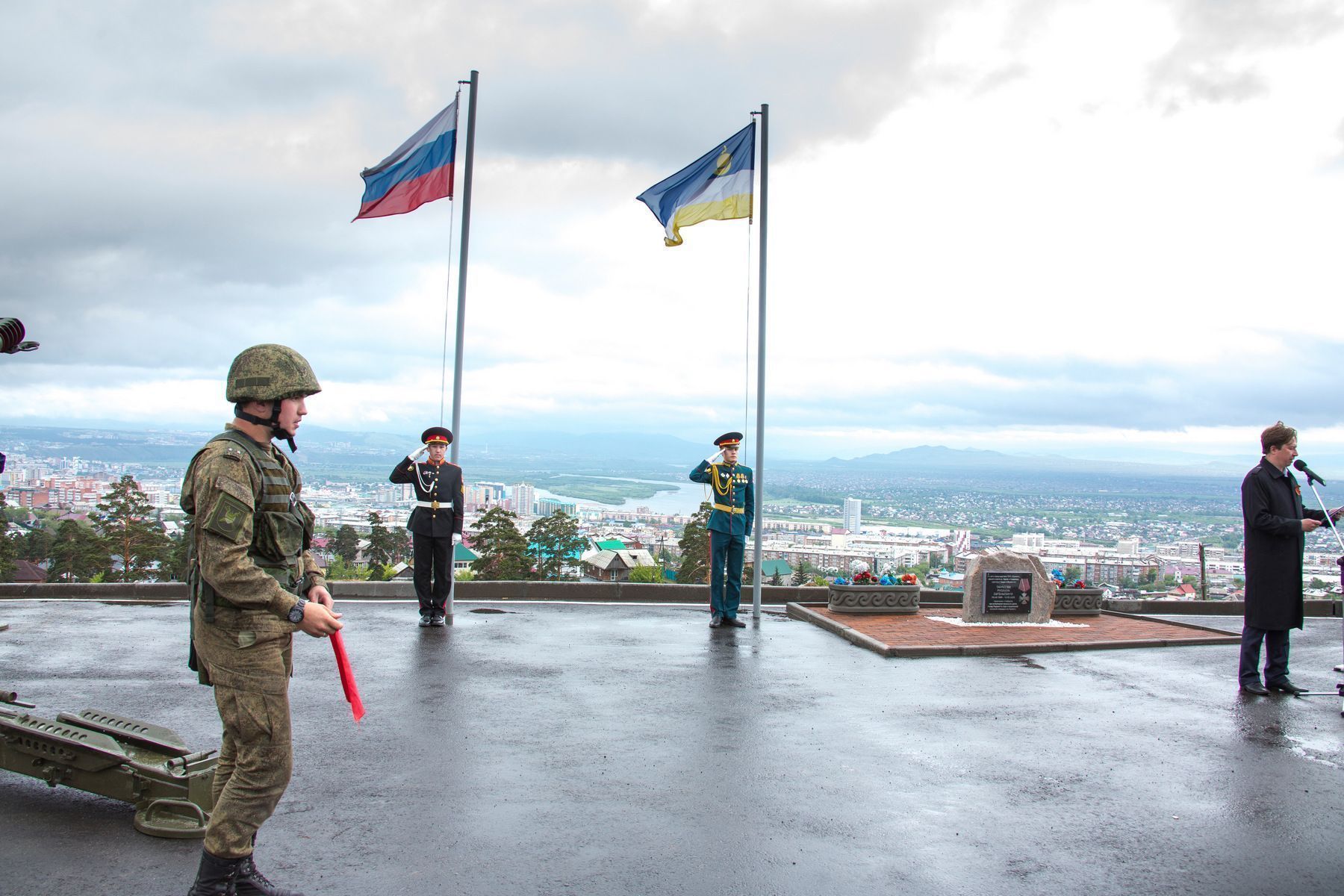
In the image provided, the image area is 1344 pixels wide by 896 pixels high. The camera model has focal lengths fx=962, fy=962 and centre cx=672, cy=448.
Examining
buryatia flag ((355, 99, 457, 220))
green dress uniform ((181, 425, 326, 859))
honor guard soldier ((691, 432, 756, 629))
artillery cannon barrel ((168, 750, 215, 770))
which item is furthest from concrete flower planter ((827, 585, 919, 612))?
green dress uniform ((181, 425, 326, 859))

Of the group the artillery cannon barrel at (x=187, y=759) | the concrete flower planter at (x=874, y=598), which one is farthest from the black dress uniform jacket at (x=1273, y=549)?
the artillery cannon barrel at (x=187, y=759)

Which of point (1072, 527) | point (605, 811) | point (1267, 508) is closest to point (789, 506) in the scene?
point (1072, 527)

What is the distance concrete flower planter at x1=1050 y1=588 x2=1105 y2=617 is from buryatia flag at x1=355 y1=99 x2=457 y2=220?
9.58 metres

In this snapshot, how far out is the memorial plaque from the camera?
11.8 meters

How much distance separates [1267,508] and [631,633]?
6424 millimetres

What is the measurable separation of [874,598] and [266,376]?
990 centimetres

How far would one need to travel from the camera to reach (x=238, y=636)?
3664 mm

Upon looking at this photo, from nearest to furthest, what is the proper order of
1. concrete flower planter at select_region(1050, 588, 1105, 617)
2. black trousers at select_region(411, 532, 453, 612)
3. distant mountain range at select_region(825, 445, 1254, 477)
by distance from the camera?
black trousers at select_region(411, 532, 453, 612)
concrete flower planter at select_region(1050, 588, 1105, 617)
distant mountain range at select_region(825, 445, 1254, 477)

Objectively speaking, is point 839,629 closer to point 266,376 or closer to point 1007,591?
point 1007,591

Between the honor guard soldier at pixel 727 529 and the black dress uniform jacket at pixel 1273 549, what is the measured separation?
543 centimetres

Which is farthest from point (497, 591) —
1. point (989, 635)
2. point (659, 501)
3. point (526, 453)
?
point (526, 453)

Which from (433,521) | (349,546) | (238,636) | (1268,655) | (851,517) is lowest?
(1268,655)

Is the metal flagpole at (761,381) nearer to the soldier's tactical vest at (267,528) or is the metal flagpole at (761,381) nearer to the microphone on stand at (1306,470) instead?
the microphone on stand at (1306,470)

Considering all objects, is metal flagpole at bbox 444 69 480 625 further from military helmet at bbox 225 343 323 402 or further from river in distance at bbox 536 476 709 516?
river in distance at bbox 536 476 709 516
